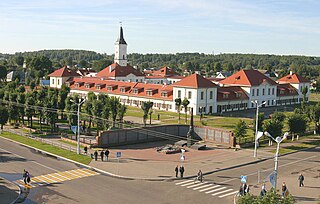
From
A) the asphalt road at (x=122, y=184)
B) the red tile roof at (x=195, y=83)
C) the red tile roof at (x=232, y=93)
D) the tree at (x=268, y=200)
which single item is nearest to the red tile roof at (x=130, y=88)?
the red tile roof at (x=195, y=83)

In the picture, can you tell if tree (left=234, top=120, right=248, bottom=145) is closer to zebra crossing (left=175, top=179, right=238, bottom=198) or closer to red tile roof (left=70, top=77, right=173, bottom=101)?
zebra crossing (left=175, top=179, right=238, bottom=198)

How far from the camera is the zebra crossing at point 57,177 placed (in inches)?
1267

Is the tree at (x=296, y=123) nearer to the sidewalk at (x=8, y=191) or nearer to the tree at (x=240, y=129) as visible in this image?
the tree at (x=240, y=129)

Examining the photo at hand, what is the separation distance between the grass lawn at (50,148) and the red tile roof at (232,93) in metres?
42.6

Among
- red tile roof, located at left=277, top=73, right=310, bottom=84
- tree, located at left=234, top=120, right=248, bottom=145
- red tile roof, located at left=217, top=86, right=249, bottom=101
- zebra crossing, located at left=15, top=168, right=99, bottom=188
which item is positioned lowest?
zebra crossing, located at left=15, top=168, right=99, bottom=188

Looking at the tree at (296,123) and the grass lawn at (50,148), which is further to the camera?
the tree at (296,123)

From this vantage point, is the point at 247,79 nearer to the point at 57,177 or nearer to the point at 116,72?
the point at 116,72

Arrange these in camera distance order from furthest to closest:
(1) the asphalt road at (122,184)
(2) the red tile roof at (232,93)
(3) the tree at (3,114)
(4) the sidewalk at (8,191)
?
(2) the red tile roof at (232,93) → (3) the tree at (3,114) → (1) the asphalt road at (122,184) → (4) the sidewalk at (8,191)

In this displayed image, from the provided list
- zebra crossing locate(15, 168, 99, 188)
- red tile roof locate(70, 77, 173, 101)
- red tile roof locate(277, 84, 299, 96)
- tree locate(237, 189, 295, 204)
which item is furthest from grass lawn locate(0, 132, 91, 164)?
red tile roof locate(277, 84, 299, 96)

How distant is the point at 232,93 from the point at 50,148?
49055 millimetres

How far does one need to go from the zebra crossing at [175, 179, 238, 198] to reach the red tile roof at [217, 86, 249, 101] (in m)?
48.7

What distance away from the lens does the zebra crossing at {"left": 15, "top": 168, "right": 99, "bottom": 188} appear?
32184 mm

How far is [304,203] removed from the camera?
95.9ft

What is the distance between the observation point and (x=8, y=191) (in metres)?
30.0
